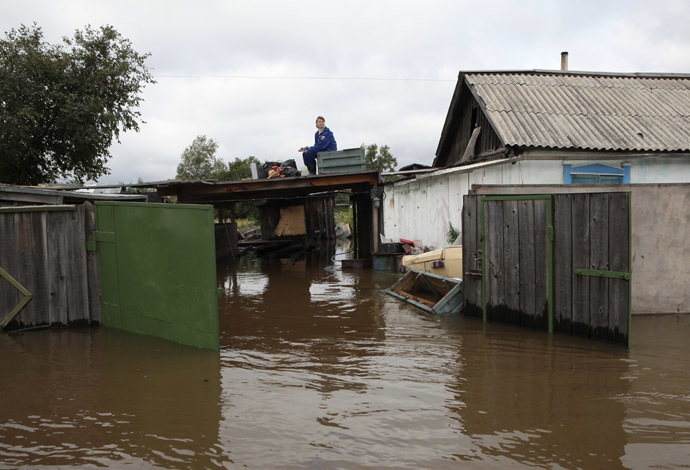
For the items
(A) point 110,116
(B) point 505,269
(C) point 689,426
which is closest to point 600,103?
(B) point 505,269

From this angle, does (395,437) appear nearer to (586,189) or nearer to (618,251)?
(618,251)

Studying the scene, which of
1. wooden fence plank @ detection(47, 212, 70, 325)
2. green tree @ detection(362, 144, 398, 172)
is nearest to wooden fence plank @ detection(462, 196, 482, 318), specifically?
wooden fence plank @ detection(47, 212, 70, 325)

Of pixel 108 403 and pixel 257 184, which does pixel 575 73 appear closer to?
pixel 257 184

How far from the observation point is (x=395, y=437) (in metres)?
3.77

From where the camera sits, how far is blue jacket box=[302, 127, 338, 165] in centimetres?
1455

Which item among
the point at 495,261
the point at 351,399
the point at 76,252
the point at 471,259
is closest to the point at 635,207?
the point at 495,261

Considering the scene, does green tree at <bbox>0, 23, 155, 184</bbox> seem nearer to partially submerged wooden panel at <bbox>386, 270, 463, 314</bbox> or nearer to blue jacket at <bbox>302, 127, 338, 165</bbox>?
blue jacket at <bbox>302, 127, 338, 165</bbox>

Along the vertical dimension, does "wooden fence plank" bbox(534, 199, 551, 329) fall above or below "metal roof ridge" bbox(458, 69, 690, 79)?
below

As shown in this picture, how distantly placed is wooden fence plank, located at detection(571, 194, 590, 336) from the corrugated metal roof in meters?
6.02

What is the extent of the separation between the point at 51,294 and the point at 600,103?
14735 millimetres

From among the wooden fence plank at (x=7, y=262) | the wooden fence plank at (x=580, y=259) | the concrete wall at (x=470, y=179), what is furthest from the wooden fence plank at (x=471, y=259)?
the wooden fence plank at (x=7, y=262)

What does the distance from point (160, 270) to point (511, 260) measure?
181 inches

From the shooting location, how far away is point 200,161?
154ft

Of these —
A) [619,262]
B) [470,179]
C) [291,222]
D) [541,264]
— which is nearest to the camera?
[619,262]
